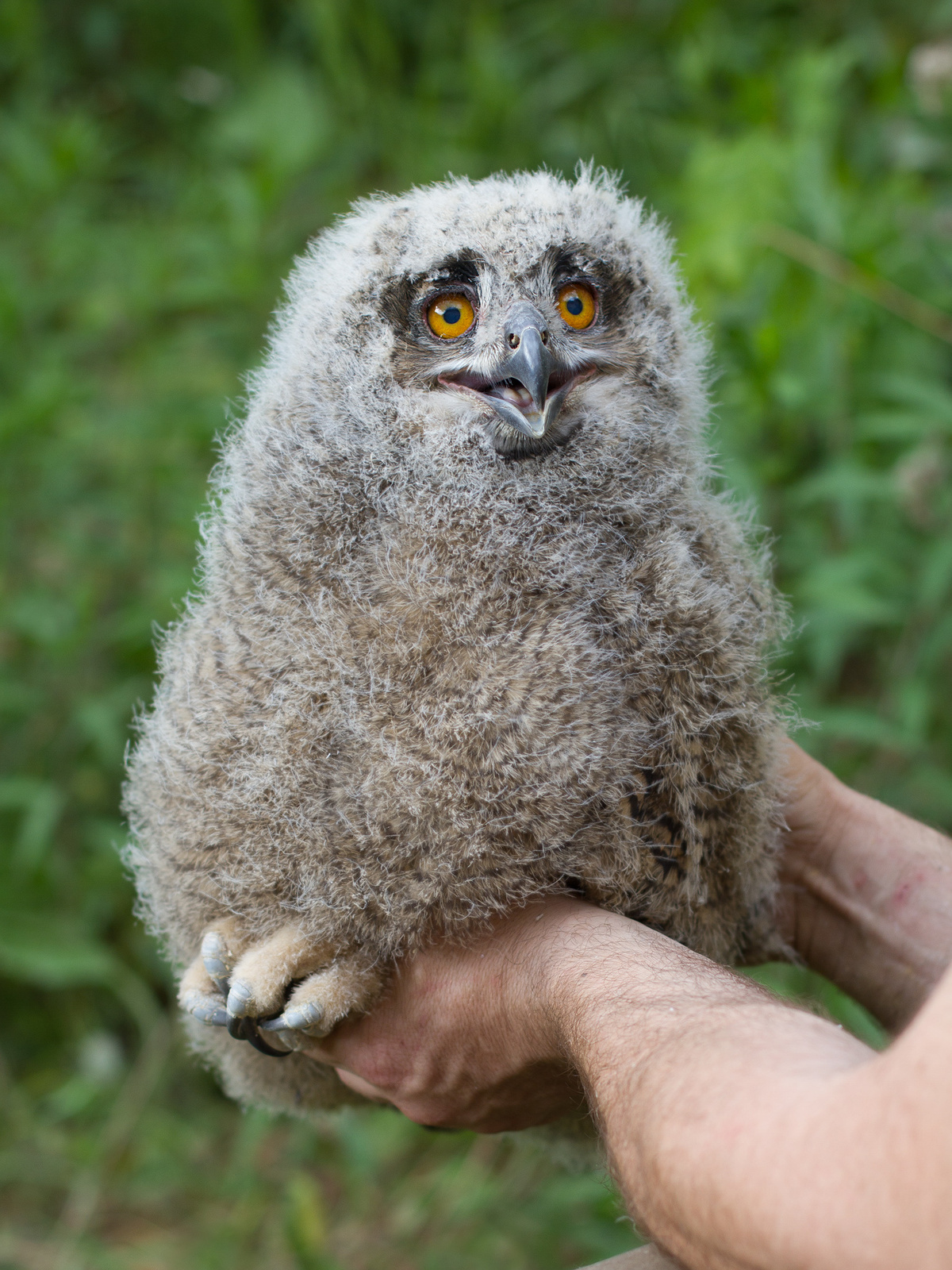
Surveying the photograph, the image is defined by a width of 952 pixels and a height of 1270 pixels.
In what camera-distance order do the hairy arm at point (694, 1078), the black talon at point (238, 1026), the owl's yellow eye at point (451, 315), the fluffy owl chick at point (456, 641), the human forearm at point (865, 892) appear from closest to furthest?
the hairy arm at point (694, 1078), the fluffy owl chick at point (456, 641), the black talon at point (238, 1026), the owl's yellow eye at point (451, 315), the human forearm at point (865, 892)

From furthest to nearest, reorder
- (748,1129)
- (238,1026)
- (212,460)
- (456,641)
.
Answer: (212,460), (238,1026), (456,641), (748,1129)

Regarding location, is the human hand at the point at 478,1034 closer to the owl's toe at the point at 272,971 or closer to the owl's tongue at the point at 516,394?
the owl's toe at the point at 272,971

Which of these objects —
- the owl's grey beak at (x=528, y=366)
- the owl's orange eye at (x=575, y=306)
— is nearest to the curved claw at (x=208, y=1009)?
the owl's grey beak at (x=528, y=366)

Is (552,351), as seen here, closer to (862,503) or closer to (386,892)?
(386,892)

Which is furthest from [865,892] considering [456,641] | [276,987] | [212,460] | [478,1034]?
[212,460]

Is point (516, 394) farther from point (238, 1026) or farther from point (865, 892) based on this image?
point (865, 892)

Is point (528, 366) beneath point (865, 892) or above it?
above

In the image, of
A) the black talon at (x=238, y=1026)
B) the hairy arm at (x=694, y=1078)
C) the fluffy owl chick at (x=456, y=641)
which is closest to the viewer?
the hairy arm at (x=694, y=1078)
